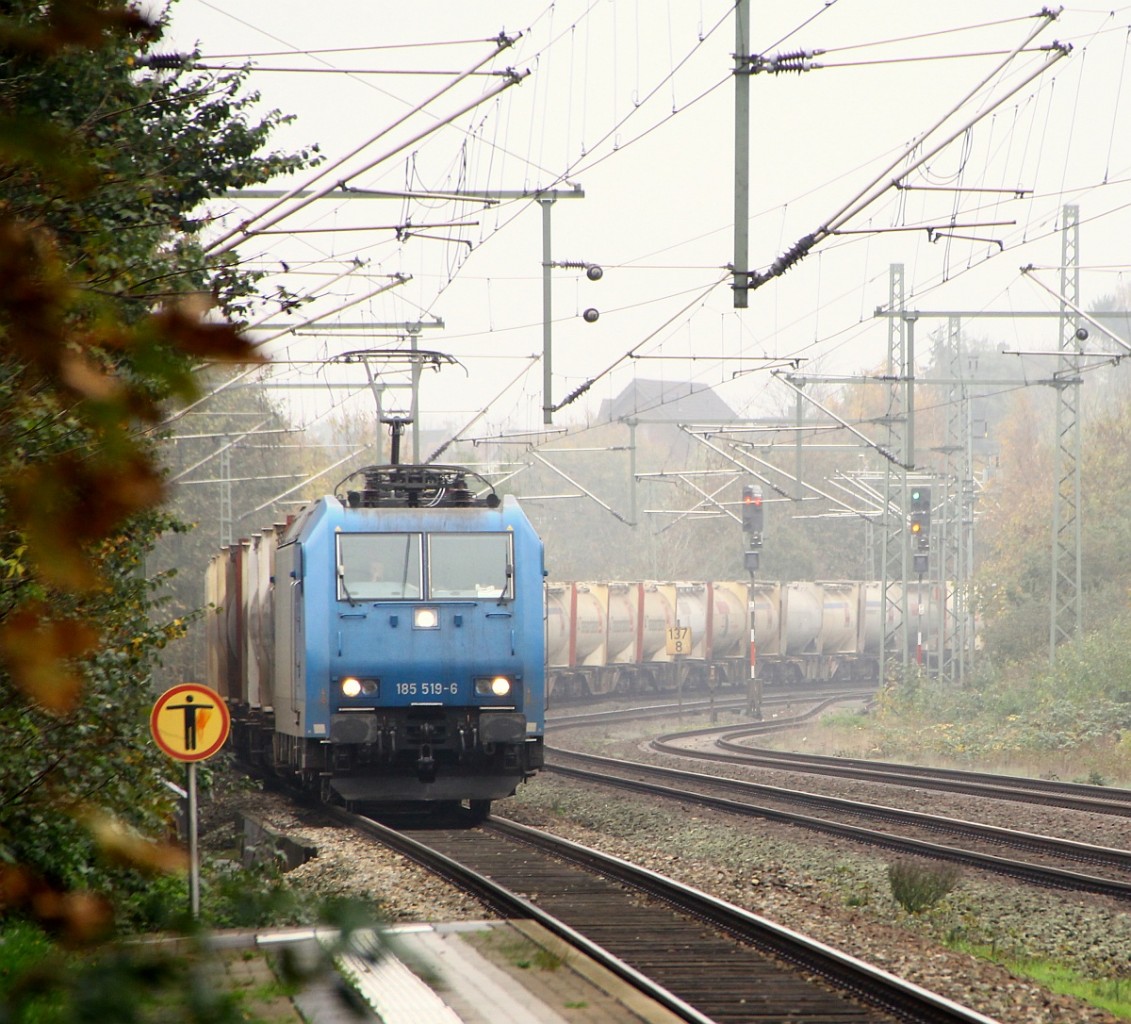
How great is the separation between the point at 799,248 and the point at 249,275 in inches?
207

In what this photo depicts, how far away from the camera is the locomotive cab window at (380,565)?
15953 millimetres

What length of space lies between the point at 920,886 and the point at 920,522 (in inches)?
964

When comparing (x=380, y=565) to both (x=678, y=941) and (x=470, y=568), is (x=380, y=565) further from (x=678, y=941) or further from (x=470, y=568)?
(x=678, y=941)

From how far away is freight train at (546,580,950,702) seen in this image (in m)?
47.7

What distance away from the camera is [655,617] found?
4994cm

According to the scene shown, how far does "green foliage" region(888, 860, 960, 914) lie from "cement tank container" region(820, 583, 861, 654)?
139 ft

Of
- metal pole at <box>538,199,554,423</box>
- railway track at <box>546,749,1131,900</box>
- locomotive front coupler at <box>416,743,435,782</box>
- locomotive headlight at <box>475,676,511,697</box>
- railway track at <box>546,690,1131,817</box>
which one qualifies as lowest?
railway track at <box>546,690,1131,817</box>

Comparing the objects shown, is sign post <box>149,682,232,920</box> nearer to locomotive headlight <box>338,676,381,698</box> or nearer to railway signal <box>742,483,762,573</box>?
locomotive headlight <box>338,676,381,698</box>

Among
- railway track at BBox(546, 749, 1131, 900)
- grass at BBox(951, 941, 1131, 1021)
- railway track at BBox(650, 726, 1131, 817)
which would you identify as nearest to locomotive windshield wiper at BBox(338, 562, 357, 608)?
railway track at BBox(546, 749, 1131, 900)

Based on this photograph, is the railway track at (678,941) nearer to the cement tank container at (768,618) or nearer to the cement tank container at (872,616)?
the cement tank container at (768,618)

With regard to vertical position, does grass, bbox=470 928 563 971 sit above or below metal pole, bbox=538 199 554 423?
below

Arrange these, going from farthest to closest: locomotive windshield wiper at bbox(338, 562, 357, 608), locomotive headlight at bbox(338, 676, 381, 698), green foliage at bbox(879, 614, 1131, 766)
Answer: green foliage at bbox(879, 614, 1131, 766) < locomotive windshield wiper at bbox(338, 562, 357, 608) < locomotive headlight at bbox(338, 676, 381, 698)

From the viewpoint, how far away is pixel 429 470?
17375 mm

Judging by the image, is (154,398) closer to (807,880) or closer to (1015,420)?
(807,880)
